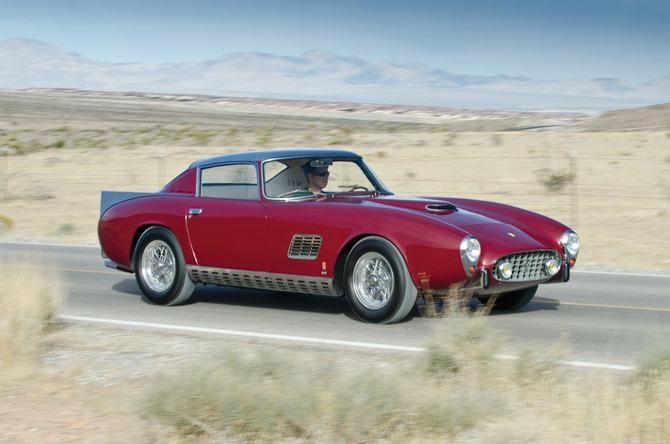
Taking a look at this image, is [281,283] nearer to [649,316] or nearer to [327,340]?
[327,340]

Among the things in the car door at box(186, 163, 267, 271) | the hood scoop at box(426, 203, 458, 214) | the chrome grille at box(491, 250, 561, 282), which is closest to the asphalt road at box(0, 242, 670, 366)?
the chrome grille at box(491, 250, 561, 282)

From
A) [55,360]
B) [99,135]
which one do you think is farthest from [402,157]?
[99,135]

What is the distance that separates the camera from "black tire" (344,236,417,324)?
23.5 ft

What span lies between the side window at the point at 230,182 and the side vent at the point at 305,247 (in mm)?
850

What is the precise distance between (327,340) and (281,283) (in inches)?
45.0

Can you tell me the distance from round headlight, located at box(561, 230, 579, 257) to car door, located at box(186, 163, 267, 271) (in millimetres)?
2954

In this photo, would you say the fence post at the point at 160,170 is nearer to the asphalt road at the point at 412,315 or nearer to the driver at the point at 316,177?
the asphalt road at the point at 412,315

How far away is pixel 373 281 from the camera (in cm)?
743

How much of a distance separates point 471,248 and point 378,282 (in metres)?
0.94

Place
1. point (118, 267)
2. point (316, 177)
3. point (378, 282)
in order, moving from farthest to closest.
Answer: point (118, 267), point (316, 177), point (378, 282)

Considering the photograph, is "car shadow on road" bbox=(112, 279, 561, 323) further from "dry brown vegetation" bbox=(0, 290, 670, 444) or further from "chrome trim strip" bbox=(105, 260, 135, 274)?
"dry brown vegetation" bbox=(0, 290, 670, 444)

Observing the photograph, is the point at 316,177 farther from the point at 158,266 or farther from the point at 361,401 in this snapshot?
the point at 361,401

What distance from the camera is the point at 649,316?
27.0ft

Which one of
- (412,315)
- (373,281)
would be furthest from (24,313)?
(412,315)
